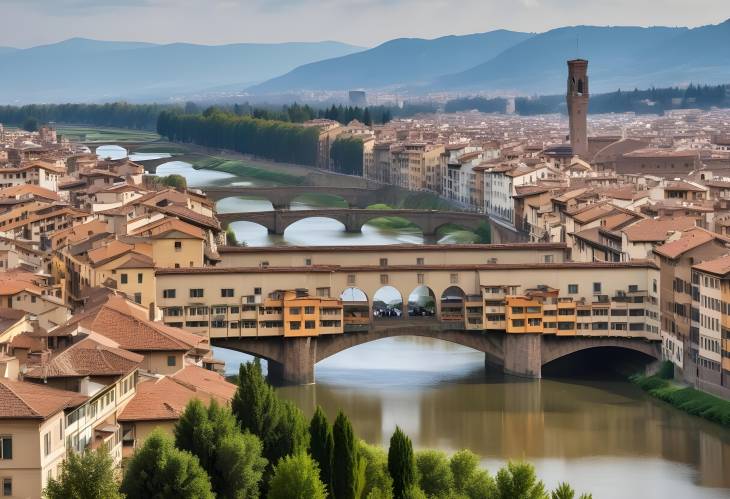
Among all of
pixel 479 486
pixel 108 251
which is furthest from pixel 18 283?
pixel 479 486

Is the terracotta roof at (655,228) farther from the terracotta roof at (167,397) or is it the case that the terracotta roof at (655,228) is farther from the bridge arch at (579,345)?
the terracotta roof at (167,397)

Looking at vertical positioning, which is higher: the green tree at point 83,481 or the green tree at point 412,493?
the green tree at point 83,481

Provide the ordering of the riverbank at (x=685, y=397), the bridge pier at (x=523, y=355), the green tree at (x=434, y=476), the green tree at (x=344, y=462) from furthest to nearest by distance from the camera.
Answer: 1. the bridge pier at (x=523, y=355)
2. the riverbank at (x=685, y=397)
3. the green tree at (x=434, y=476)
4. the green tree at (x=344, y=462)

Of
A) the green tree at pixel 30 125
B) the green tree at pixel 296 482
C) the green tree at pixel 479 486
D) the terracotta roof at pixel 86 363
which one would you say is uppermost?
the terracotta roof at pixel 86 363

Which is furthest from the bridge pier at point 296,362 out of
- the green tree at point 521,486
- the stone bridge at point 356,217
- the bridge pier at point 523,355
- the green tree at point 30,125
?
the green tree at point 30,125

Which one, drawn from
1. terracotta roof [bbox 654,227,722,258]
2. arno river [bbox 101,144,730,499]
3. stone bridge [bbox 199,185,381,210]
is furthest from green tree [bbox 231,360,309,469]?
stone bridge [bbox 199,185,381,210]

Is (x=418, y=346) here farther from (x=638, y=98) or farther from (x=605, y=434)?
(x=638, y=98)

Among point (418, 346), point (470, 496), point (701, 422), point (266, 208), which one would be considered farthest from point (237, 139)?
point (470, 496)

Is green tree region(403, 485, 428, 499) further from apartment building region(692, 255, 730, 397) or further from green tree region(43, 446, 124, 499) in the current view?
apartment building region(692, 255, 730, 397)
